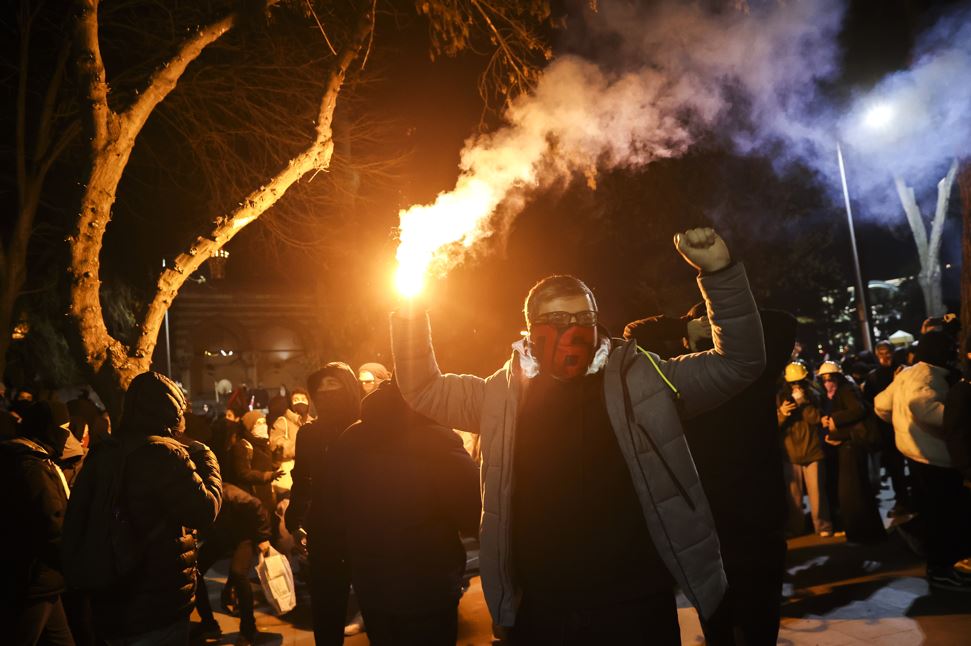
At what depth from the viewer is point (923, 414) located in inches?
221

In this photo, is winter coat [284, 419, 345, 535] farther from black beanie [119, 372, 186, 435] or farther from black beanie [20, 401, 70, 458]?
black beanie [20, 401, 70, 458]

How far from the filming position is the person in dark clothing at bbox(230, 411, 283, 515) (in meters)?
6.83

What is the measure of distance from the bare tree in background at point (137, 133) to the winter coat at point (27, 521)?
1811mm

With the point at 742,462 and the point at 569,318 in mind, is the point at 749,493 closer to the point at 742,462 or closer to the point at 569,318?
the point at 742,462

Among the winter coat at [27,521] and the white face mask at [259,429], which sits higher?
the white face mask at [259,429]

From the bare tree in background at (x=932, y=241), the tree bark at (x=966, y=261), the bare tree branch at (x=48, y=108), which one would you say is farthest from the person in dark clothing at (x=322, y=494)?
the bare tree in background at (x=932, y=241)

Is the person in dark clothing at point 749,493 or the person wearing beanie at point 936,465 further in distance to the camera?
the person wearing beanie at point 936,465

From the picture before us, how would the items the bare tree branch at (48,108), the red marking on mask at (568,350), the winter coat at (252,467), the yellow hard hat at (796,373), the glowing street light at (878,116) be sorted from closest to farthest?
the red marking on mask at (568,350) → the winter coat at (252,467) → the yellow hard hat at (796,373) → the glowing street light at (878,116) → the bare tree branch at (48,108)

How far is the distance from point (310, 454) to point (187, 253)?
8.94 ft

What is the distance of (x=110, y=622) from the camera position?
3195 mm

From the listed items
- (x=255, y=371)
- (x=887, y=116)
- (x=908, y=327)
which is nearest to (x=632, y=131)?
(x=887, y=116)

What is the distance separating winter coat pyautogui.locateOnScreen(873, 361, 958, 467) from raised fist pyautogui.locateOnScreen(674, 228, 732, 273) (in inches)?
171

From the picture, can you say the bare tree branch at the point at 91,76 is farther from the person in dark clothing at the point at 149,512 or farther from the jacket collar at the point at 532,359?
the jacket collar at the point at 532,359

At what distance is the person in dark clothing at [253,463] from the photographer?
6.83 m
